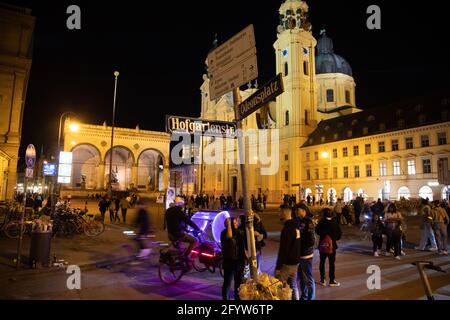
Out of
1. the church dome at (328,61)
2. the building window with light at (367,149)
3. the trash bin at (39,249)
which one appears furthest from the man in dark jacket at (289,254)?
the church dome at (328,61)

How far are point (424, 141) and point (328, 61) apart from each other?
35879 millimetres

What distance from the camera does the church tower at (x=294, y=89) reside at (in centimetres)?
6216

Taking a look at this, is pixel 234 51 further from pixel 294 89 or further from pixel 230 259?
pixel 294 89

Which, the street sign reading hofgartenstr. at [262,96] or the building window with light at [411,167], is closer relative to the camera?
the street sign reading hofgartenstr. at [262,96]

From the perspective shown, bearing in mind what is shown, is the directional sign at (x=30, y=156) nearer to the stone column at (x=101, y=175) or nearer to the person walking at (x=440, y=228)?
the person walking at (x=440, y=228)

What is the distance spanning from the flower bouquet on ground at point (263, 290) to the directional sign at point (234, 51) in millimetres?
3128

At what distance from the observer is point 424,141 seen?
43656 millimetres

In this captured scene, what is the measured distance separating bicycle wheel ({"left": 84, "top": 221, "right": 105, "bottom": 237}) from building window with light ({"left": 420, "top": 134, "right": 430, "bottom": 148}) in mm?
41730

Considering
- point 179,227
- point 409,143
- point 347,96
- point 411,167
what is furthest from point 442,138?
point 179,227

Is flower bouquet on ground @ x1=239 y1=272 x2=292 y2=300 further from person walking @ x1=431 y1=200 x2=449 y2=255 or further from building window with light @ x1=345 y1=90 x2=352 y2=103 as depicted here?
building window with light @ x1=345 y1=90 x2=352 y2=103

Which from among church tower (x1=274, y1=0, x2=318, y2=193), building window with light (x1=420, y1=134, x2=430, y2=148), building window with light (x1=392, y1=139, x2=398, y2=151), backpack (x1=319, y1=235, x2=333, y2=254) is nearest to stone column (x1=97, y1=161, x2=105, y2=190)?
church tower (x1=274, y1=0, x2=318, y2=193)
